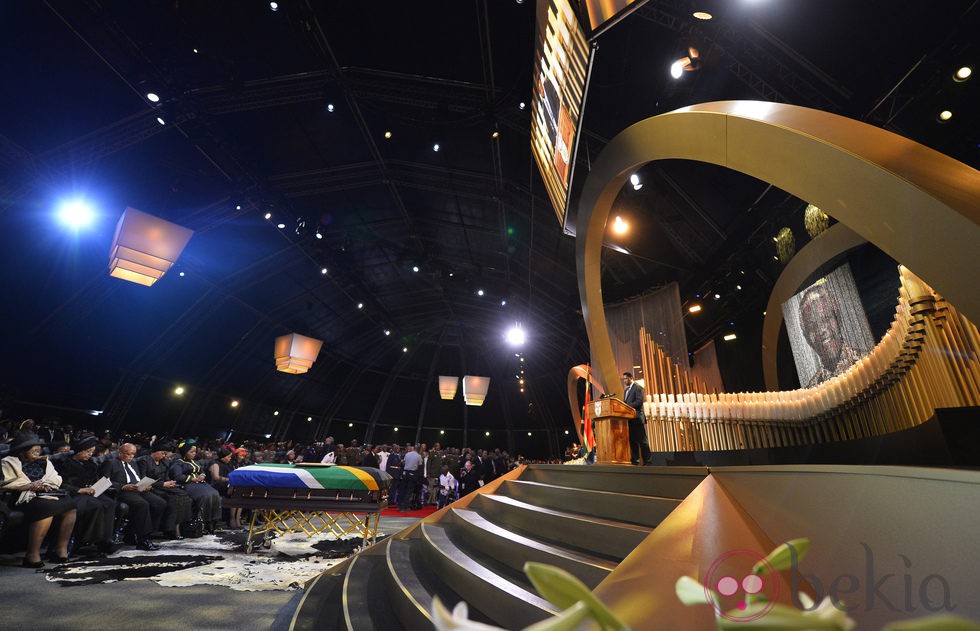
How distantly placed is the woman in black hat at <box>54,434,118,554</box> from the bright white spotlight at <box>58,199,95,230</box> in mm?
5518

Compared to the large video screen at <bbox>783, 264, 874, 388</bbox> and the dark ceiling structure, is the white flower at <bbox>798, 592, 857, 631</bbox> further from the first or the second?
the large video screen at <bbox>783, 264, 874, 388</bbox>

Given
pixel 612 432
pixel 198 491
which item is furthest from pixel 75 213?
pixel 612 432

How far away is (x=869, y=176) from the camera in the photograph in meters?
1.95

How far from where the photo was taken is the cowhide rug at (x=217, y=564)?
359 cm

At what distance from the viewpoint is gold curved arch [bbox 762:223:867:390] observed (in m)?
5.73

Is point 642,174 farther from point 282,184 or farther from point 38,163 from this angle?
point 38,163

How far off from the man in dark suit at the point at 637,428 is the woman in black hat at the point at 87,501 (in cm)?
649

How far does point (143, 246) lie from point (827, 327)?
10795 millimetres

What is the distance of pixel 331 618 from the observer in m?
2.41

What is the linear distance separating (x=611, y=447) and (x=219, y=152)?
8.74 meters

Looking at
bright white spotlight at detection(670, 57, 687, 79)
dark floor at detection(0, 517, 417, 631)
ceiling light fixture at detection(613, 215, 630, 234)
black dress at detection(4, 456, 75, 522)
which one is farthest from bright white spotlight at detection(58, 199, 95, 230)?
bright white spotlight at detection(670, 57, 687, 79)

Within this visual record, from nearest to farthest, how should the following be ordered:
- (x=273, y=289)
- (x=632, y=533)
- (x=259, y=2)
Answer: (x=632, y=533) < (x=259, y=2) < (x=273, y=289)

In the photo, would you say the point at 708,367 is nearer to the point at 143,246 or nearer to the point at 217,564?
the point at 217,564

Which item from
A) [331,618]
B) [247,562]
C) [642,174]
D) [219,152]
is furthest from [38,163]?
[642,174]
